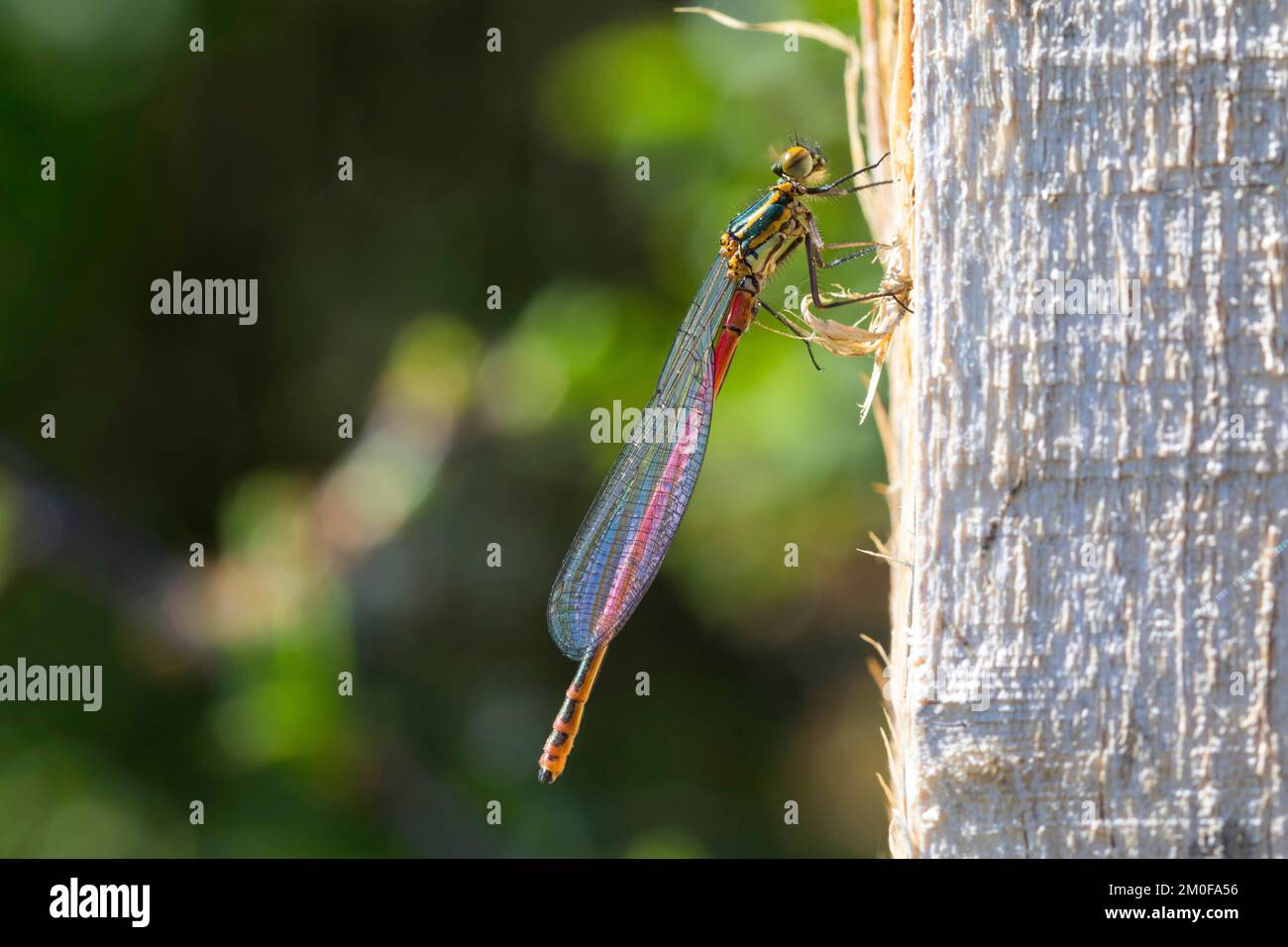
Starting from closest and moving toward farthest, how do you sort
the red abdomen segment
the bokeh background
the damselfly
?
1. the damselfly
2. the red abdomen segment
3. the bokeh background

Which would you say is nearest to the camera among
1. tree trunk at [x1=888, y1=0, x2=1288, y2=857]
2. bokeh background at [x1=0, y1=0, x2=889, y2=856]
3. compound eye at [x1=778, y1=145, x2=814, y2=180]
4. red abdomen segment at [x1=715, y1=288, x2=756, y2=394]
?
tree trunk at [x1=888, y1=0, x2=1288, y2=857]

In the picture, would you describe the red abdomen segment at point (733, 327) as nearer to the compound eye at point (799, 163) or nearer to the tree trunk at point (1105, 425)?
the compound eye at point (799, 163)

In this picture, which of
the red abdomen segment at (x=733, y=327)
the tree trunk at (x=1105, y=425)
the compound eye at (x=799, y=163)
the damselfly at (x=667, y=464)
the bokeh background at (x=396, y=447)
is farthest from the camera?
the bokeh background at (x=396, y=447)

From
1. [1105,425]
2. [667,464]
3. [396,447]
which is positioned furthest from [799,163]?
[396,447]

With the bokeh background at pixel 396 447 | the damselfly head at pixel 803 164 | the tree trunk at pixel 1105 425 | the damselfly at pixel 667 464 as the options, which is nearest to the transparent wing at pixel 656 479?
the damselfly at pixel 667 464

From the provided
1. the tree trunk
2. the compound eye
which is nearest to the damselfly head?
the compound eye

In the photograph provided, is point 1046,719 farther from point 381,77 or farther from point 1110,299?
point 381,77

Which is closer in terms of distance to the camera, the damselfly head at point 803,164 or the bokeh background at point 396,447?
the damselfly head at point 803,164

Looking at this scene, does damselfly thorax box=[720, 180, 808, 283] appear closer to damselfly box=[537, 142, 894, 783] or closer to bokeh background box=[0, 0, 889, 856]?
damselfly box=[537, 142, 894, 783]
